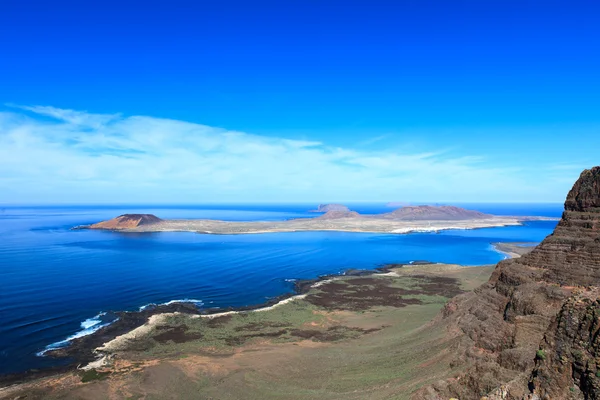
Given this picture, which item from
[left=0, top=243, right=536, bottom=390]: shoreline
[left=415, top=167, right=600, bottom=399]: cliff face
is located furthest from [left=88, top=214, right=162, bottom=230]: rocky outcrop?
[left=415, top=167, right=600, bottom=399]: cliff face

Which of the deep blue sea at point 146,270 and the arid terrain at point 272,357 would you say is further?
the deep blue sea at point 146,270

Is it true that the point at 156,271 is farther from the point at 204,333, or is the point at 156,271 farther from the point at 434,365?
the point at 434,365

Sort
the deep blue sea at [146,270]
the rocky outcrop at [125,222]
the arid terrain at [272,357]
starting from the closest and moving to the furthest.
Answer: the arid terrain at [272,357] → the deep blue sea at [146,270] → the rocky outcrop at [125,222]

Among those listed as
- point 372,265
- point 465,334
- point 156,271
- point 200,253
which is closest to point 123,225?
point 200,253

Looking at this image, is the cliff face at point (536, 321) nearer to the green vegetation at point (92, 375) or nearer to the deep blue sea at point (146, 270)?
the green vegetation at point (92, 375)

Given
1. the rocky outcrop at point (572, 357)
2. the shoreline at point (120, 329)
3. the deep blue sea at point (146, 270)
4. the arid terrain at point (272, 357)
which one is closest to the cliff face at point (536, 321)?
the rocky outcrop at point (572, 357)
